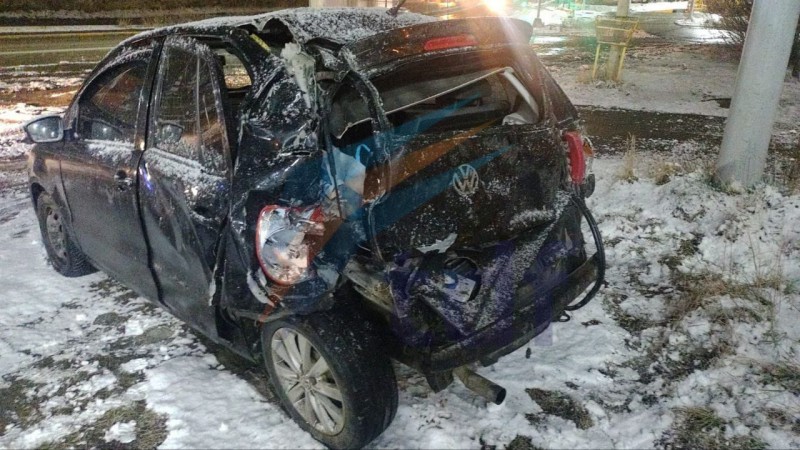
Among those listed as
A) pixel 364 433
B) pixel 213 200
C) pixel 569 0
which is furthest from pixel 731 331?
pixel 569 0

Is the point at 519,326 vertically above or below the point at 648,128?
above

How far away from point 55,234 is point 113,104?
4.93 ft

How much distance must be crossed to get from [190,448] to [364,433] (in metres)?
0.84

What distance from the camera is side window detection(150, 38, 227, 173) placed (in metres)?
2.73

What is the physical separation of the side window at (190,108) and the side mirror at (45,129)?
112 cm

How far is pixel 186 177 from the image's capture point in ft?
9.12

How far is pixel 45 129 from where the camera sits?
378 centimetres

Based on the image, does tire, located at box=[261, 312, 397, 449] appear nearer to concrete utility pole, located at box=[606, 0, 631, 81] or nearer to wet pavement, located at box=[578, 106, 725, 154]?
wet pavement, located at box=[578, 106, 725, 154]

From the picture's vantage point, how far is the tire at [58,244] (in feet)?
14.0

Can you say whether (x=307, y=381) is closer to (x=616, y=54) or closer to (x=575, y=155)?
(x=575, y=155)

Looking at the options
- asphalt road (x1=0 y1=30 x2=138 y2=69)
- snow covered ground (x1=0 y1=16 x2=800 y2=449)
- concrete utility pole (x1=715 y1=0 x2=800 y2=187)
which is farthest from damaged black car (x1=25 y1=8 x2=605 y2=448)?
asphalt road (x1=0 y1=30 x2=138 y2=69)

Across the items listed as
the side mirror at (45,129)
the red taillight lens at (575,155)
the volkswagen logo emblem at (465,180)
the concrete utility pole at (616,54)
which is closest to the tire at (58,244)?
the side mirror at (45,129)

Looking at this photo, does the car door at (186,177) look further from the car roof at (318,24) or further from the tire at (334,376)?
the tire at (334,376)

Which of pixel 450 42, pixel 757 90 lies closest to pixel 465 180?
pixel 450 42
